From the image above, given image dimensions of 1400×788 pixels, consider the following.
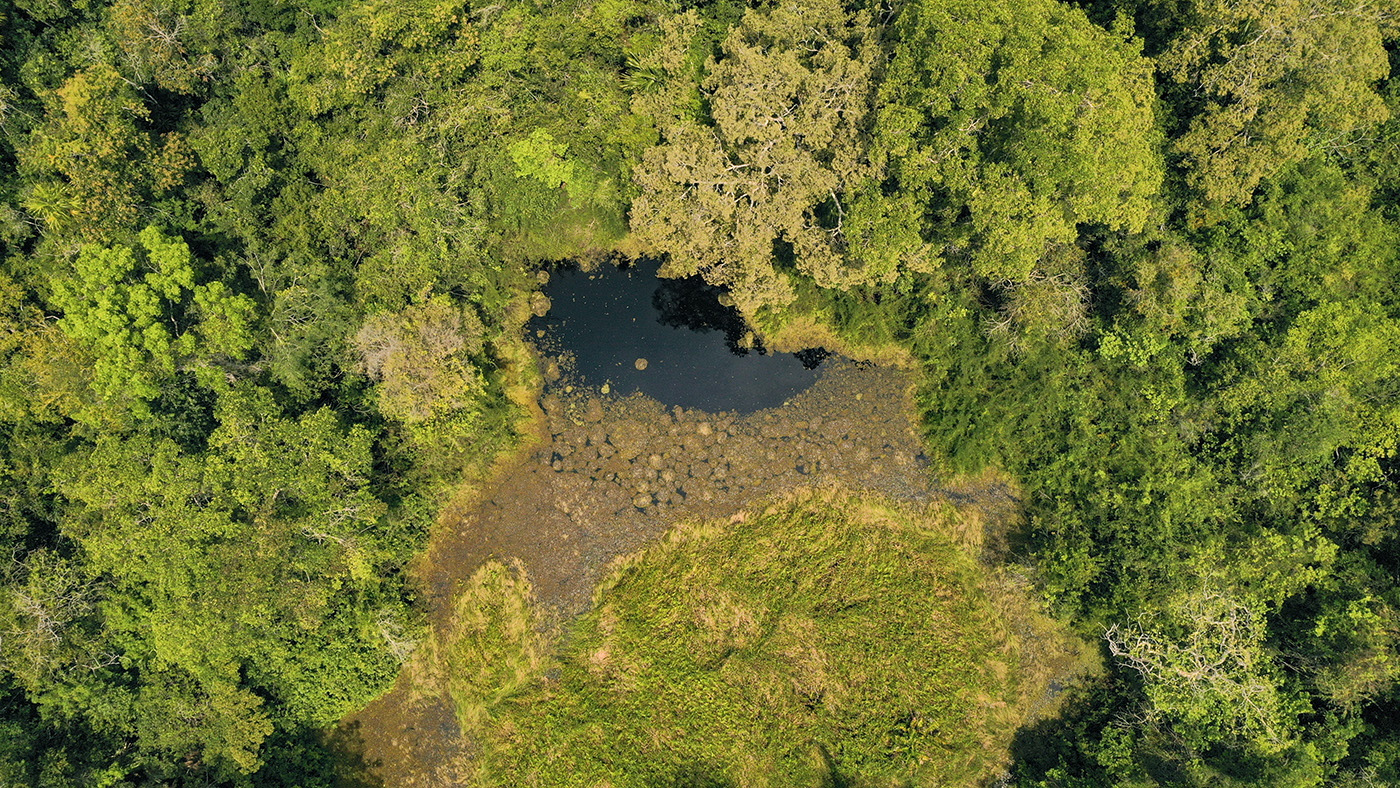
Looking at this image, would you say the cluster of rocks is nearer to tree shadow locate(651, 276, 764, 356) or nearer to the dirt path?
the dirt path

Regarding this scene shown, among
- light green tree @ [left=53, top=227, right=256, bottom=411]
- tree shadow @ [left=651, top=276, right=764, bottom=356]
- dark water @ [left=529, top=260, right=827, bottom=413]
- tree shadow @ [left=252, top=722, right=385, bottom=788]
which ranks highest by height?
tree shadow @ [left=651, top=276, right=764, bottom=356]

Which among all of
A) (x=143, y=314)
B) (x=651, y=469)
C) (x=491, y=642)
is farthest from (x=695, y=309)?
(x=143, y=314)

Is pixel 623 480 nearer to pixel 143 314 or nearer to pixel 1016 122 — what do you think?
pixel 143 314

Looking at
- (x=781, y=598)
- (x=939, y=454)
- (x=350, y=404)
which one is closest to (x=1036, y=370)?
(x=939, y=454)

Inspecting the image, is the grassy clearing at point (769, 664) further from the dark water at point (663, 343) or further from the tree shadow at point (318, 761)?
the dark water at point (663, 343)

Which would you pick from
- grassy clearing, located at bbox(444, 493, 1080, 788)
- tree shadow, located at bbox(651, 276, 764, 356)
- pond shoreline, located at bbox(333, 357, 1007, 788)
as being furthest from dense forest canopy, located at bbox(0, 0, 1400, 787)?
tree shadow, located at bbox(651, 276, 764, 356)

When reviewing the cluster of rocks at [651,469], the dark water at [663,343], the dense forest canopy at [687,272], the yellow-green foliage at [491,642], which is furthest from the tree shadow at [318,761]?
the dark water at [663,343]
